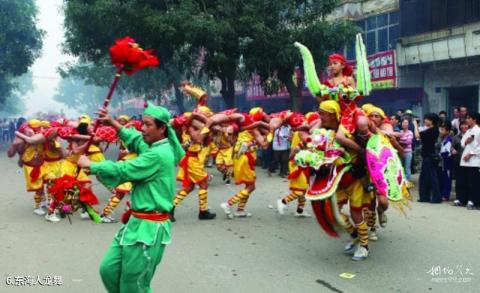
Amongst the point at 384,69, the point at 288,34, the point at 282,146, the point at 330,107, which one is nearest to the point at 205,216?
the point at 330,107

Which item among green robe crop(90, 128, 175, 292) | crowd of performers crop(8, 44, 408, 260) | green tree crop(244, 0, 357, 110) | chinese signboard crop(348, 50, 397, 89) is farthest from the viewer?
chinese signboard crop(348, 50, 397, 89)

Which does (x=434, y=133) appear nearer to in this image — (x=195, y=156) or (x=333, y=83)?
(x=333, y=83)

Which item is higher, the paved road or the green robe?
the green robe

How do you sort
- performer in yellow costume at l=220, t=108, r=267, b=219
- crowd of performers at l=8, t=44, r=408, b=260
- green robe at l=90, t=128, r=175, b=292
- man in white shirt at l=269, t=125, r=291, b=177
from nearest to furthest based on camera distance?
green robe at l=90, t=128, r=175, b=292, crowd of performers at l=8, t=44, r=408, b=260, performer in yellow costume at l=220, t=108, r=267, b=219, man in white shirt at l=269, t=125, r=291, b=177

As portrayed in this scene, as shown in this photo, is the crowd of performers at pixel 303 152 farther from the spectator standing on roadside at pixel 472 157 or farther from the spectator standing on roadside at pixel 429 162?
the spectator standing on roadside at pixel 429 162

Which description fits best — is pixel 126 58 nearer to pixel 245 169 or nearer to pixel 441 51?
pixel 245 169

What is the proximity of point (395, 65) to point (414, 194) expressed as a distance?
8.33 metres

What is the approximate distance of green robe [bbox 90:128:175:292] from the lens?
346cm

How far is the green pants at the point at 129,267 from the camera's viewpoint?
3.50 m

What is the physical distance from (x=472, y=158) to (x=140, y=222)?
23.7ft

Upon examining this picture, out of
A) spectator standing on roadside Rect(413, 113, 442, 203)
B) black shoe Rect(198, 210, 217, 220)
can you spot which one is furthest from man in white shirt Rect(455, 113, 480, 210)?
black shoe Rect(198, 210, 217, 220)

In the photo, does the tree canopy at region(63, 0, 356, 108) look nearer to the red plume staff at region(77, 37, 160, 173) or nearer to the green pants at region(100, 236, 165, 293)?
the red plume staff at region(77, 37, 160, 173)

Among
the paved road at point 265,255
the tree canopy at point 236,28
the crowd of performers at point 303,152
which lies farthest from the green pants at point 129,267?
the tree canopy at point 236,28

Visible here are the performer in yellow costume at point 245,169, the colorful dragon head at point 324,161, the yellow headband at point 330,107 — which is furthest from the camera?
the performer in yellow costume at point 245,169
